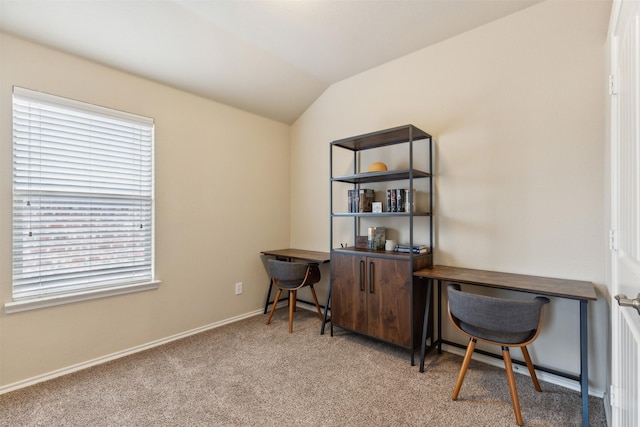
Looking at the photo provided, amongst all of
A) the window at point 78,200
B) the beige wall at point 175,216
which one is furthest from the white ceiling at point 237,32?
the window at point 78,200

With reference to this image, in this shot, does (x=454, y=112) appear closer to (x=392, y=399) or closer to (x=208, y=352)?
(x=392, y=399)

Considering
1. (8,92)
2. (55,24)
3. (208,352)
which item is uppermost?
(55,24)

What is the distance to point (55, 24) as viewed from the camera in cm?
205

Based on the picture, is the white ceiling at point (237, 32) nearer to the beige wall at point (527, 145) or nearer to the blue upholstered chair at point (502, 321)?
the beige wall at point (527, 145)

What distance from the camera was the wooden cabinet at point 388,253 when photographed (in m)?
2.42

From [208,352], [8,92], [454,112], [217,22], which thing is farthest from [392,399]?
[8,92]

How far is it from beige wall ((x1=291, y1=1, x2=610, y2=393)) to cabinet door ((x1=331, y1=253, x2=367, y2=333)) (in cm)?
76

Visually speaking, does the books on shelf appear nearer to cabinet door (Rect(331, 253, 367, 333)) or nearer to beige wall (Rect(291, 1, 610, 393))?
beige wall (Rect(291, 1, 610, 393))

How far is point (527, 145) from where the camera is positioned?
2213 mm

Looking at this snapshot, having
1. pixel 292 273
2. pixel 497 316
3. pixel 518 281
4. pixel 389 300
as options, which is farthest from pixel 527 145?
pixel 292 273

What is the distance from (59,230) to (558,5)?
13.2ft

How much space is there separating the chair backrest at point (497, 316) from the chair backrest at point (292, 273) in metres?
1.48

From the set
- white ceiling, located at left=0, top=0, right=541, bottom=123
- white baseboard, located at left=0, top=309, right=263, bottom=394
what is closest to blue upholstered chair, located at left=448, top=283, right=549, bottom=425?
white ceiling, located at left=0, top=0, right=541, bottom=123

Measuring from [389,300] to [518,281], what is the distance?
0.95 meters
